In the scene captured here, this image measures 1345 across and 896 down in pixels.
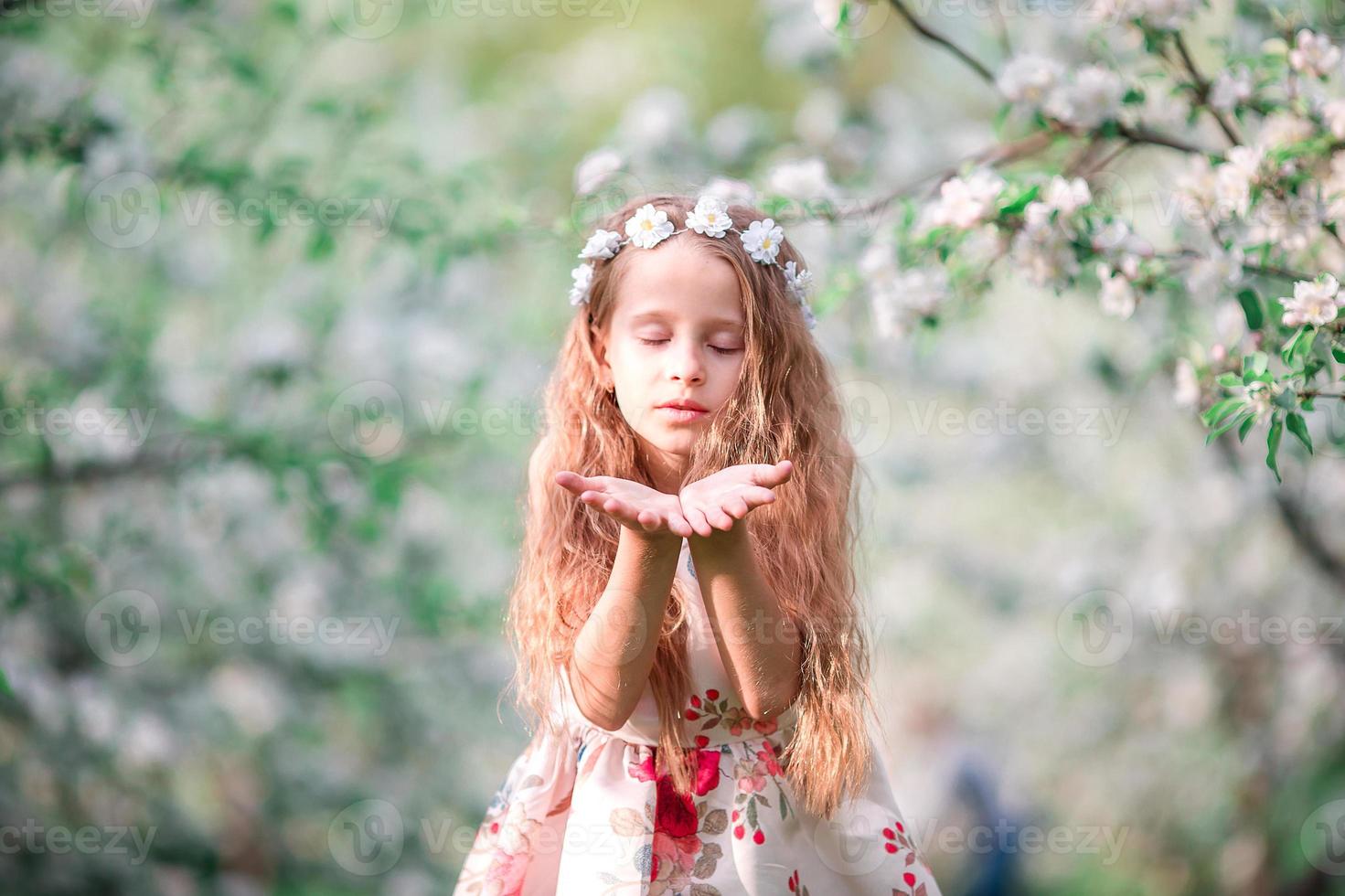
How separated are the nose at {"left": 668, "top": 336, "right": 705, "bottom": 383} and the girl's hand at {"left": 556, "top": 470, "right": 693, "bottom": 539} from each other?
0.81 ft

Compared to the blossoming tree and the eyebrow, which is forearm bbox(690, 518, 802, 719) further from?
the blossoming tree

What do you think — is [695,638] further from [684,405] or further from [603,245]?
[603,245]

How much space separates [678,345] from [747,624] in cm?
40

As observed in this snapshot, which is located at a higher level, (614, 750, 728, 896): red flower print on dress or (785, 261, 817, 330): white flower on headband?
(785, 261, 817, 330): white flower on headband

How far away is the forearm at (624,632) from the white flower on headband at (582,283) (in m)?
0.48

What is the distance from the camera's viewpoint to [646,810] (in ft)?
5.65

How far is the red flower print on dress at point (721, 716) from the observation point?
176cm

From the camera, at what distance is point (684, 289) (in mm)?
1741

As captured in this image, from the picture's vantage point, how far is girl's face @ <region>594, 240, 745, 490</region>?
5.66 feet
